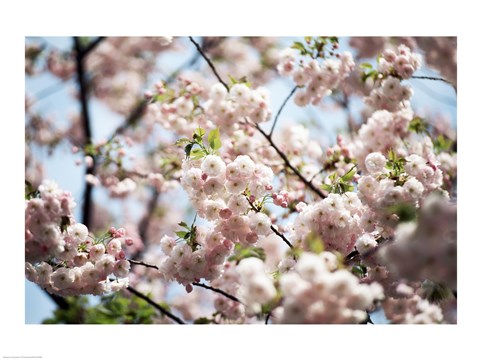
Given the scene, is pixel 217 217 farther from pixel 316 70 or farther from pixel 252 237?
pixel 316 70

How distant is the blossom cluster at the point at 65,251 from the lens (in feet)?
4.84

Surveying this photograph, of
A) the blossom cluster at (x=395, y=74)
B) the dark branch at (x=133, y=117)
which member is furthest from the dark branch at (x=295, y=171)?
the dark branch at (x=133, y=117)

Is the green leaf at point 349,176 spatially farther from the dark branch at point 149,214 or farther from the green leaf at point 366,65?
the dark branch at point 149,214

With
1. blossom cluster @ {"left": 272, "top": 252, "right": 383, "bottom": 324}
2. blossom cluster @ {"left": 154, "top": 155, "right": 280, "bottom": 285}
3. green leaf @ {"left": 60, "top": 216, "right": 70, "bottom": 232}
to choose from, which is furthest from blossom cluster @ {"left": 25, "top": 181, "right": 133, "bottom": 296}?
blossom cluster @ {"left": 272, "top": 252, "right": 383, "bottom": 324}

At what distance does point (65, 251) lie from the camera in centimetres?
158

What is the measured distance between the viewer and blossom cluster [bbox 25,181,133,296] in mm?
1476

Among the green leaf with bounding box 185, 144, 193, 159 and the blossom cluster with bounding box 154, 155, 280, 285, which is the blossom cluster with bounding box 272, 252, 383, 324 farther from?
the green leaf with bounding box 185, 144, 193, 159

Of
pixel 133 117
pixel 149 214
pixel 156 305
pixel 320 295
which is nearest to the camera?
pixel 320 295

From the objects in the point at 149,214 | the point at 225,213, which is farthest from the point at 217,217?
the point at 149,214

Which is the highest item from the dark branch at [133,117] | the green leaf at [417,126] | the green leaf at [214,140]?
the dark branch at [133,117]
